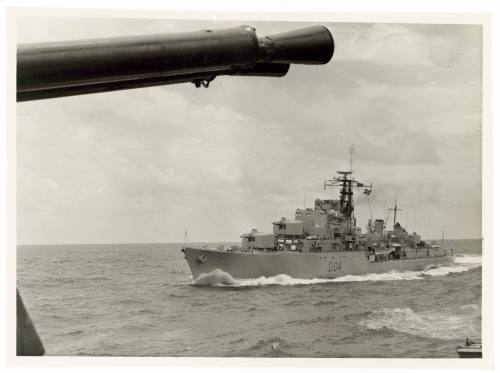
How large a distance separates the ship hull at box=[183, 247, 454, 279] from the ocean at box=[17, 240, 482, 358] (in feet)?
10.2

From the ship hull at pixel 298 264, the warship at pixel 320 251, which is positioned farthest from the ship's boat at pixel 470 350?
the ship hull at pixel 298 264

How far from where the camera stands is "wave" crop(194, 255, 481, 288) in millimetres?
7258

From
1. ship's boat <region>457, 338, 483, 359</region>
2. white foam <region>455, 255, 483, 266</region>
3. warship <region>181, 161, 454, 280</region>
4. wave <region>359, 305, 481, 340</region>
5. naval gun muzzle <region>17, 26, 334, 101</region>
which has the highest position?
naval gun muzzle <region>17, 26, 334, 101</region>

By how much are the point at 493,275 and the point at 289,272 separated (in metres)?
7.37

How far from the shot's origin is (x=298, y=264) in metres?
14.4

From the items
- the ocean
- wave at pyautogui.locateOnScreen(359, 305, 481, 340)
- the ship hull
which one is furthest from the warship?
wave at pyautogui.locateOnScreen(359, 305, 481, 340)

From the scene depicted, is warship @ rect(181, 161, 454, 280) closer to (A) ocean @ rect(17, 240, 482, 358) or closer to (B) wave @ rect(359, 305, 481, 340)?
(A) ocean @ rect(17, 240, 482, 358)

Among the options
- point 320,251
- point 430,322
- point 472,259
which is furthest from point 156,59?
point 320,251

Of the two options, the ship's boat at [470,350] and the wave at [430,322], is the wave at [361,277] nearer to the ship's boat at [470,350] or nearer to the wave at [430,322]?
the wave at [430,322]

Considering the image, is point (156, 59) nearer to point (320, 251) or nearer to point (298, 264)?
point (298, 264)

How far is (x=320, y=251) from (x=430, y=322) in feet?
24.3

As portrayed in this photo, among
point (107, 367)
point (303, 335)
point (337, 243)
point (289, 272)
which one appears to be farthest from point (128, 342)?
point (337, 243)

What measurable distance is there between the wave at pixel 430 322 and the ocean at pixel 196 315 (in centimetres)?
1

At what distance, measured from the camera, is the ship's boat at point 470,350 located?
6.92 meters
